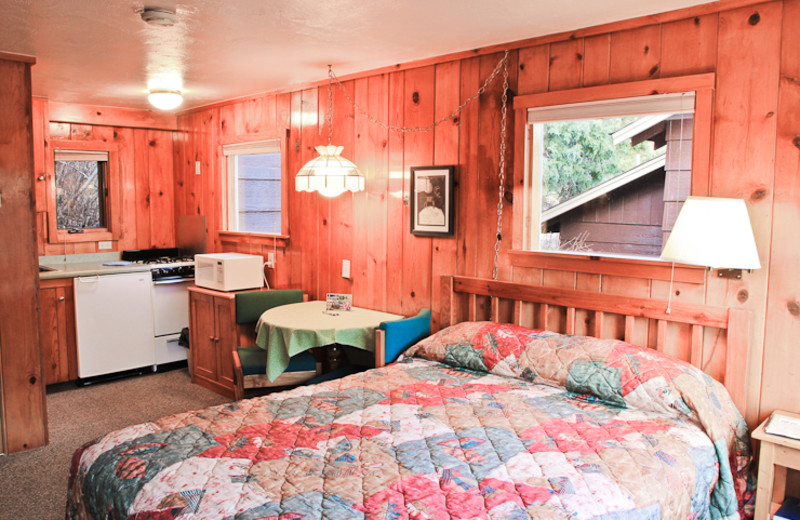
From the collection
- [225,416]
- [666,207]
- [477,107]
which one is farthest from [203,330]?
[666,207]

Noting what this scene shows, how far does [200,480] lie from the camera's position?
168 centimetres

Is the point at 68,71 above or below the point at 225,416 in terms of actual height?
above

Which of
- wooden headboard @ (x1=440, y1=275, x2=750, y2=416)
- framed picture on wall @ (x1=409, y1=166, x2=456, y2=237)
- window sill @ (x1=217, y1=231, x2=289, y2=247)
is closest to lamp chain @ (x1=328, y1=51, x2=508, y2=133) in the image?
framed picture on wall @ (x1=409, y1=166, x2=456, y2=237)

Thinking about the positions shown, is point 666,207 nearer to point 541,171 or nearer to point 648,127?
point 648,127

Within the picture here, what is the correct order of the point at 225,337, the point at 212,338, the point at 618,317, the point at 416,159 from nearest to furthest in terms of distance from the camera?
the point at 618,317, the point at 416,159, the point at 225,337, the point at 212,338

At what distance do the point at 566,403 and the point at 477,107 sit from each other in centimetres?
169

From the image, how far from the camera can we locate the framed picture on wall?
3.34 metres

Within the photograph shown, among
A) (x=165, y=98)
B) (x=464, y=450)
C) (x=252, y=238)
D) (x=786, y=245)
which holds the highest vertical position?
(x=165, y=98)

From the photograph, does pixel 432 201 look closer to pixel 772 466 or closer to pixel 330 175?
pixel 330 175

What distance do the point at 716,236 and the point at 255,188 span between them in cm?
373

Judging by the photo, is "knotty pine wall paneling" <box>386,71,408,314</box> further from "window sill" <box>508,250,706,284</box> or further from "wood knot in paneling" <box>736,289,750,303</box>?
"wood knot in paneling" <box>736,289,750,303</box>

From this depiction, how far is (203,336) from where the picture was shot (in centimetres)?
455

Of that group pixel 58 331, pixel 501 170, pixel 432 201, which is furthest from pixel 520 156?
pixel 58 331

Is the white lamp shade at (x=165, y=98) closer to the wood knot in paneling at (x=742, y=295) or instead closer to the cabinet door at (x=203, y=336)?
the cabinet door at (x=203, y=336)
